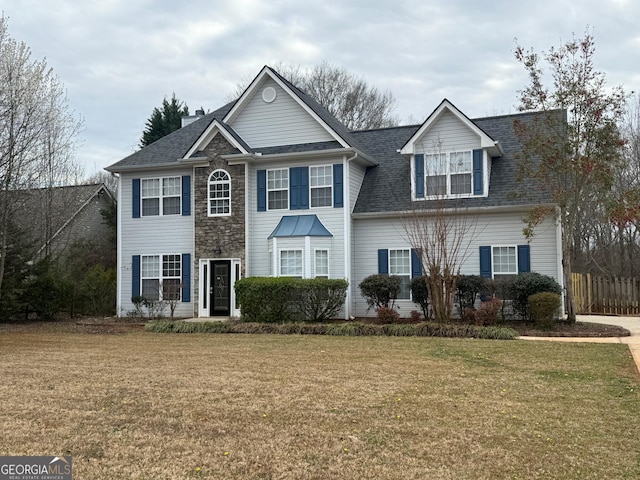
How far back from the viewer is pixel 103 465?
5008mm

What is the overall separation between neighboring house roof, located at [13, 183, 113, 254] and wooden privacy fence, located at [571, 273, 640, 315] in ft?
66.9

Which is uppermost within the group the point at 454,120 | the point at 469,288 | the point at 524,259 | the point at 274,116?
the point at 274,116

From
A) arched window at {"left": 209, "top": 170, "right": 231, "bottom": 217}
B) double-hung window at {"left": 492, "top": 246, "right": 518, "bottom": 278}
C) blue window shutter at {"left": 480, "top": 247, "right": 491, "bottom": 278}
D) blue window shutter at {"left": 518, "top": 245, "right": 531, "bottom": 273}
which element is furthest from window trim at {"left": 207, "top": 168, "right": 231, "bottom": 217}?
blue window shutter at {"left": 518, "top": 245, "right": 531, "bottom": 273}

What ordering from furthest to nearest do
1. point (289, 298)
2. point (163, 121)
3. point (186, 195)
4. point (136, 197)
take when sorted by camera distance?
point (163, 121) < point (136, 197) < point (186, 195) < point (289, 298)

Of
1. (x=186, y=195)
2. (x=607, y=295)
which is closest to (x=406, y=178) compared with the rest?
(x=186, y=195)

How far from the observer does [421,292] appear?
17.3 meters

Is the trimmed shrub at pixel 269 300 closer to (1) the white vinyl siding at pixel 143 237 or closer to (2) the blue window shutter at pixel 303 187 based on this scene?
(2) the blue window shutter at pixel 303 187

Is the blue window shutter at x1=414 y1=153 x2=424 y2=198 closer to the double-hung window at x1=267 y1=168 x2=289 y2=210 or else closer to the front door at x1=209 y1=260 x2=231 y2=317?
the double-hung window at x1=267 y1=168 x2=289 y2=210

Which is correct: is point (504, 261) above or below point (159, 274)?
above

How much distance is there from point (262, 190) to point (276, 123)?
2299 mm

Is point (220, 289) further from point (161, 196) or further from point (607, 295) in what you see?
point (607, 295)

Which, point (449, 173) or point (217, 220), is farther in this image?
point (217, 220)

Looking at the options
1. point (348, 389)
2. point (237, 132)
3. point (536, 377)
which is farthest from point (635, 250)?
point (348, 389)

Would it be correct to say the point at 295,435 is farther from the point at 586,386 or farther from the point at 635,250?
the point at 635,250
